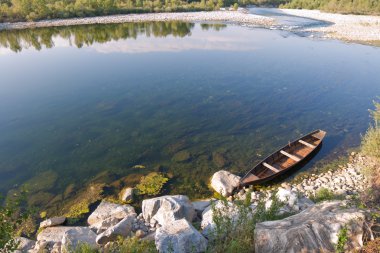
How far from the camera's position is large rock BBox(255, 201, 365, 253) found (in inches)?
272

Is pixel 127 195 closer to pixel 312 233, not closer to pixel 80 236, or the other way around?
pixel 80 236

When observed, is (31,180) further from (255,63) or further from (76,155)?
(255,63)

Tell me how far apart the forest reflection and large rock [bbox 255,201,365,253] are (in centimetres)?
4970

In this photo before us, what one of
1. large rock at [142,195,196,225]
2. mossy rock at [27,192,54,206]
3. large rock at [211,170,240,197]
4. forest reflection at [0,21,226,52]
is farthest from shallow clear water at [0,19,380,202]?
forest reflection at [0,21,226,52]

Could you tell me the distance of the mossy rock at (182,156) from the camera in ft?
62.8

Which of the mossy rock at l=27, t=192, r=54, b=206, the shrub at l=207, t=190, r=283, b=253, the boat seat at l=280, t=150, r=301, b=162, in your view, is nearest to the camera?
the shrub at l=207, t=190, r=283, b=253

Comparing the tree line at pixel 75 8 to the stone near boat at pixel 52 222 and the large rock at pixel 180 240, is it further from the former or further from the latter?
the large rock at pixel 180 240

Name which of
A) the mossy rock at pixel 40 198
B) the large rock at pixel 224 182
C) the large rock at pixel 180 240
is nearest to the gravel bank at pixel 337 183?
the large rock at pixel 224 182

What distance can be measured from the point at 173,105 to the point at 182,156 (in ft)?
28.0

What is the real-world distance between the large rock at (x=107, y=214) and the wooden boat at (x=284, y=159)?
664 cm

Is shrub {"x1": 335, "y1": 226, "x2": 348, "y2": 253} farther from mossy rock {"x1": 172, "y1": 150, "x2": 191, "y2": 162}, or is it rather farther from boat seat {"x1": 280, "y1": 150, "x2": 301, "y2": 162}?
mossy rock {"x1": 172, "y1": 150, "x2": 191, "y2": 162}

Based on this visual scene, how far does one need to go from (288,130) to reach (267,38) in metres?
37.0

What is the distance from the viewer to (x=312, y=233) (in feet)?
23.4

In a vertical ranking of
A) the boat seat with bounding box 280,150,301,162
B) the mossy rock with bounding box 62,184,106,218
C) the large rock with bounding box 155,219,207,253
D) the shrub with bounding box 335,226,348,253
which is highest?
the shrub with bounding box 335,226,348,253
